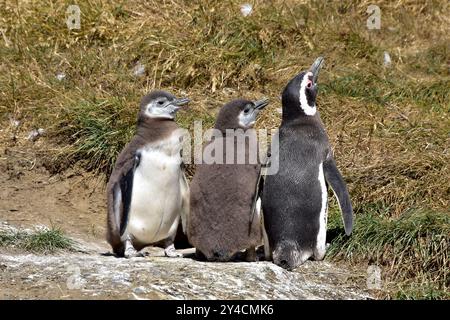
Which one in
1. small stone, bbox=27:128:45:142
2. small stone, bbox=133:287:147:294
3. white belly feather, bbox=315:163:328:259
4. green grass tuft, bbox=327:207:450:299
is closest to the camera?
small stone, bbox=133:287:147:294

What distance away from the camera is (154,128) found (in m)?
6.38

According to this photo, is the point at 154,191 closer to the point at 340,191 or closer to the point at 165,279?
the point at 165,279

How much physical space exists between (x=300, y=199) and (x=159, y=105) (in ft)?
3.45

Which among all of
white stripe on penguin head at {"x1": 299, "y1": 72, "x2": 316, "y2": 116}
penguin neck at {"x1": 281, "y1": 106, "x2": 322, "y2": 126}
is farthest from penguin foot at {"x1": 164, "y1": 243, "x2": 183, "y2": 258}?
white stripe on penguin head at {"x1": 299, "y1": 72, "x2": 316, "y2": 116}

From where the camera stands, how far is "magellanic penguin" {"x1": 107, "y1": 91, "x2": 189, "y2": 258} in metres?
6.22

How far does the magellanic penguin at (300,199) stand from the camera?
623 centimetres

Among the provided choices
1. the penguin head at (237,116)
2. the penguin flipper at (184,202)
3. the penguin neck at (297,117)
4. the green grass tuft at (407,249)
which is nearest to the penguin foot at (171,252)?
the penguin flipper at (184,202)

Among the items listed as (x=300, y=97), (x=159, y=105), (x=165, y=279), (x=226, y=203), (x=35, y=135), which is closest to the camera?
(x=165, y=279)

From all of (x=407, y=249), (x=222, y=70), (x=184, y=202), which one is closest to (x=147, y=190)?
(x=184, y=202)

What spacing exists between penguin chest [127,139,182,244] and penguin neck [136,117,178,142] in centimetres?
6

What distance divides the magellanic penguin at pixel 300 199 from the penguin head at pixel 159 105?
0.68 m

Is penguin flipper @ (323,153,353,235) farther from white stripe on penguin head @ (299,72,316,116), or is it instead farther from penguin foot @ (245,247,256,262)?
penguin foot @ (245,247,256,262)

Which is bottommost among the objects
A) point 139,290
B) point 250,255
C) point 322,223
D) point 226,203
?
point 139,290

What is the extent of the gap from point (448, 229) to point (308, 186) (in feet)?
2.83
